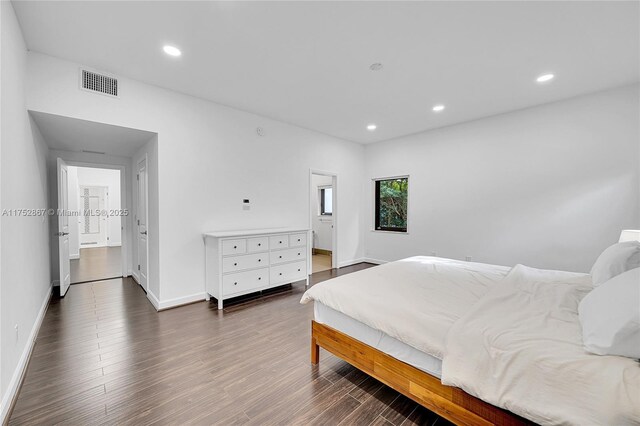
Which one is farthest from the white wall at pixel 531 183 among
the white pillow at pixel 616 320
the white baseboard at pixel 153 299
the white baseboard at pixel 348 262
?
the white baseboard at pixel 153 299

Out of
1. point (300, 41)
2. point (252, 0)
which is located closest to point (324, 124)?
point (300, 41)

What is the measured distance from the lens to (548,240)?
3844 mm

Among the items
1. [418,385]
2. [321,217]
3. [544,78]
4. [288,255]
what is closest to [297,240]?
[288,255]

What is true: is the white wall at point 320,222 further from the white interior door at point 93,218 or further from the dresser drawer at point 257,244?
the white interior door at point 93,218

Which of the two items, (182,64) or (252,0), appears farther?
(182,64)

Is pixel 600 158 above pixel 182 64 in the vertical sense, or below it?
below

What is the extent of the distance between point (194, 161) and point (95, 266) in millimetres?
4473

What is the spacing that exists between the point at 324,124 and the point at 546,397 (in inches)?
177

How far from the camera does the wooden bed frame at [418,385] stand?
1270 millimetres

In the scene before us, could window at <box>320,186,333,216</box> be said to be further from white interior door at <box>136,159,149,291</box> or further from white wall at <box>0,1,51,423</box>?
white wall at <box>0,1,51,423</box>

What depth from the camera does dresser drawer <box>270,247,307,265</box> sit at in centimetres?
401

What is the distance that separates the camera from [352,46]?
2498 mm

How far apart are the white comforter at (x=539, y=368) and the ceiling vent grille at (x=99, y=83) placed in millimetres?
4002

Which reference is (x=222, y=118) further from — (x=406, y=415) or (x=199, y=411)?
(x=406, y=415)
